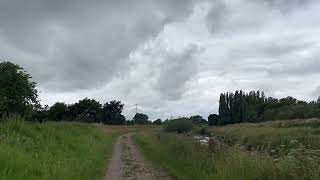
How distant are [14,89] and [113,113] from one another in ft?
384

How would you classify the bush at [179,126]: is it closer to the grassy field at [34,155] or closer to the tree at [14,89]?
the tree at [14,89]

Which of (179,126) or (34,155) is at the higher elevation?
(179,126)

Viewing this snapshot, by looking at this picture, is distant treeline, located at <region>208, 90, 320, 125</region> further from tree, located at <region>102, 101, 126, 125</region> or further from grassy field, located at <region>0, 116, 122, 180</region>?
grassy field, located at <region>0, 116, 122, 180</region>

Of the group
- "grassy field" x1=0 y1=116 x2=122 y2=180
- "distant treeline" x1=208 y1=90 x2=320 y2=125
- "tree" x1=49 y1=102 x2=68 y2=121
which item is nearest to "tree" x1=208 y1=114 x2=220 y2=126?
"distant treeline" x1=208 y1=90 x2=320 y2=125

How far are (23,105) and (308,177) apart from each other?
5775 centimetres

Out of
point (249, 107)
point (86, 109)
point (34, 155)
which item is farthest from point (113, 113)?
point (34, 155)

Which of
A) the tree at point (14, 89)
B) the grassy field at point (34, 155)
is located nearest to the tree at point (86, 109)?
the tree at point (14, 89)

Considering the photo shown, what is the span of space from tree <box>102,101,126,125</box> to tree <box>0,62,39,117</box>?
110 metres

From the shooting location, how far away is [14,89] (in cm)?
6450

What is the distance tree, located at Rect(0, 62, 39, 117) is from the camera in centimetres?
6312

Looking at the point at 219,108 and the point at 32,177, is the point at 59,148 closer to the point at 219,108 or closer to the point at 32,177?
the point at 32,177

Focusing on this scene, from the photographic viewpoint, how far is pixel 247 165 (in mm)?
14828

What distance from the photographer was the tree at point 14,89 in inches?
2485

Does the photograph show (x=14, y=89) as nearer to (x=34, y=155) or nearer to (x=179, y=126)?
(x=179, y=126)
